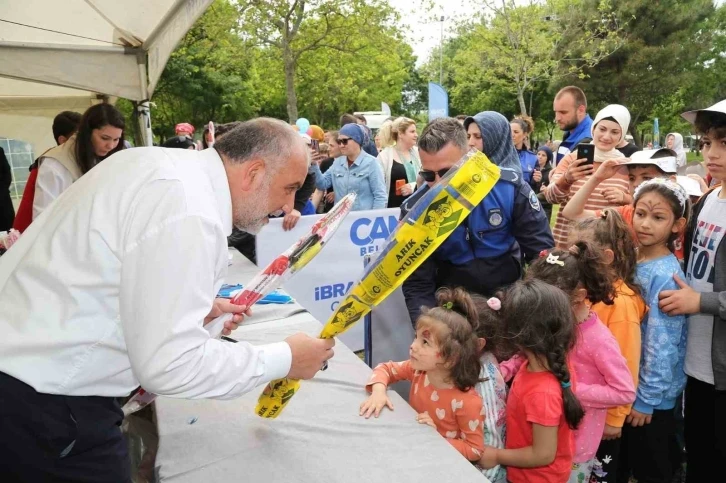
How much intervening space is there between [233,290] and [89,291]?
171cm

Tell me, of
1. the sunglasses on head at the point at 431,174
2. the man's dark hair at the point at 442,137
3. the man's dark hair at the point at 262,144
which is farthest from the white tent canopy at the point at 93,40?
the man's dark hair at the point at 262,144

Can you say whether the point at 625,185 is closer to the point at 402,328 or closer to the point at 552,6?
the point at 402,328

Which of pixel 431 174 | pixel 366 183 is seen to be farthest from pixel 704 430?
pixel 366 183

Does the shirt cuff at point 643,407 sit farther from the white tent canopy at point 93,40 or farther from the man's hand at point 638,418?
the white tent canopy at point 93,40

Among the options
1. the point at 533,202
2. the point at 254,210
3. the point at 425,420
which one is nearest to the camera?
the point at 254,210

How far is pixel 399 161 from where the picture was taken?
578 cm

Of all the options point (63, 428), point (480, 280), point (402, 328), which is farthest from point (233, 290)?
point (63, 428)

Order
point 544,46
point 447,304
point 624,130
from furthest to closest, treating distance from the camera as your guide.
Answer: point 544,46 → point 624,130 → point 447,304

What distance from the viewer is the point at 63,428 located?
1.28 meters

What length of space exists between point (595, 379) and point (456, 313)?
62cm

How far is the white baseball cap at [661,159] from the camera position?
2838 mm

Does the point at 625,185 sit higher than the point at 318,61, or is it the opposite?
the point at 318,61

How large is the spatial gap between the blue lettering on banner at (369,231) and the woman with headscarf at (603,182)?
1.41m

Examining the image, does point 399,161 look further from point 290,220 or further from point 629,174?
point 629,174
